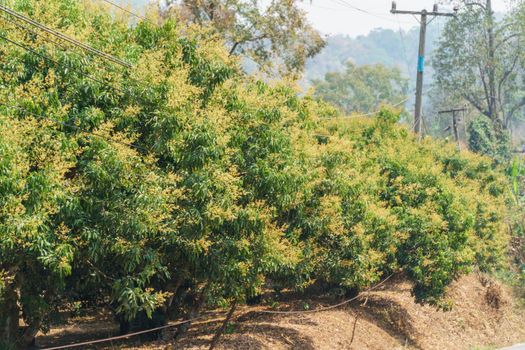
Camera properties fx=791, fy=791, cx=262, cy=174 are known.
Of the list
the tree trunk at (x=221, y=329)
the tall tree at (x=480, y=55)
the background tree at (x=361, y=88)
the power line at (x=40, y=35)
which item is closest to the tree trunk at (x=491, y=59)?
the tall tree at (x=480, y=55)

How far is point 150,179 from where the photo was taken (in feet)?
41.8

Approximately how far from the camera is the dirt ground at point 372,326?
19.8 metres

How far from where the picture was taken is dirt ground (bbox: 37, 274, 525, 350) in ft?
64.9

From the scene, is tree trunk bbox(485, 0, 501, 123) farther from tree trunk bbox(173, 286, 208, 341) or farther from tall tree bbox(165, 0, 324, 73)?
tree trunk bbox(173, 286, 208, 341)

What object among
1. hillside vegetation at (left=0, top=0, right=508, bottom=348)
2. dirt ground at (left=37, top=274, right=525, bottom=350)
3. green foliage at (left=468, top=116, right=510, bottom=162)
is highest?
green foliage at (left=468, top=116, right=510, bottom=162)

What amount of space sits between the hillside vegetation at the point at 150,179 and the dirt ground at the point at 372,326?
1.69 metres

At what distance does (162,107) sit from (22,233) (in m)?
3.75

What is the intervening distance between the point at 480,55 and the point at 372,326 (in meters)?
38.7

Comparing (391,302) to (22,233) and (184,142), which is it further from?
(22,233)

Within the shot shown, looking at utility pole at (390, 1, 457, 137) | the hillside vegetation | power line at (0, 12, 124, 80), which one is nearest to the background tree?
utility pole at (390, 1, 457, 137)

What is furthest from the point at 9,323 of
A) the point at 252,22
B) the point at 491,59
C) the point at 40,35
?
the point at 491,59

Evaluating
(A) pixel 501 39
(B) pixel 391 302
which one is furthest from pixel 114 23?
(A) pixel 501 39

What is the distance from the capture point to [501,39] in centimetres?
5875

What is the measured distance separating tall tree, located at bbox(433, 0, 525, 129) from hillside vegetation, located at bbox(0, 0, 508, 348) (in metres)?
→ 42.0
